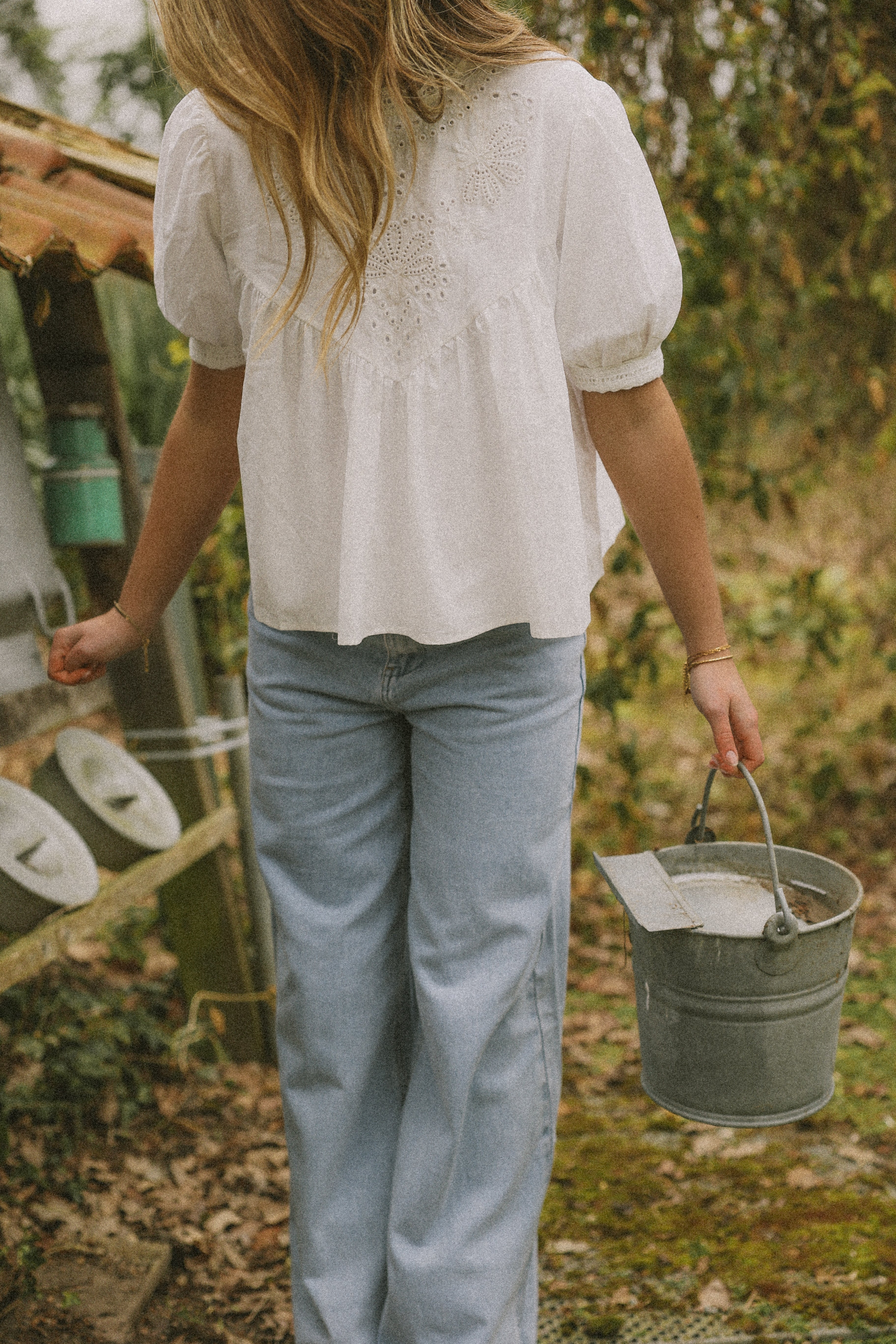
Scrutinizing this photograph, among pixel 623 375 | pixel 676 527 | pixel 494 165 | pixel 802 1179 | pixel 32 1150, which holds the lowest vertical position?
pixel 802 1179

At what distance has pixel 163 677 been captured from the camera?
10.5 feet

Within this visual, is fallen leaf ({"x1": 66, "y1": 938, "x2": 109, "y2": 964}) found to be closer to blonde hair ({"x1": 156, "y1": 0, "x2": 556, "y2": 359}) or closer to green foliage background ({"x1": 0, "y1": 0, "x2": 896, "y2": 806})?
green foliage background ({"x1": 0, "y1": 0, "x2": 896, "y2": 806})

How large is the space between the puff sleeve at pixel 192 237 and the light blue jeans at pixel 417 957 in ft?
1.40

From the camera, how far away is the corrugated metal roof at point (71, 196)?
87.1 inches

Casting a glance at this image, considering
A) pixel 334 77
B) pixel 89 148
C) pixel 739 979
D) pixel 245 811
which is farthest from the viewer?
pixel 245 811

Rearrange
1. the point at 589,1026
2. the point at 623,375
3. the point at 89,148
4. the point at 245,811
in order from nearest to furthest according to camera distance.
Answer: the point at 623,375 → the point at 89,148 → the point at 245,811 → the point at 589,1026

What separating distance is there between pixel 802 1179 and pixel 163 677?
6.41 ft

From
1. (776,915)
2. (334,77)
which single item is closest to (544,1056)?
(776,915)

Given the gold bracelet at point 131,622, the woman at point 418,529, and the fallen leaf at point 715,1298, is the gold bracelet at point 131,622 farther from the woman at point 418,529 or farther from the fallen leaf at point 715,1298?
the fallen leaf at point 715,1298

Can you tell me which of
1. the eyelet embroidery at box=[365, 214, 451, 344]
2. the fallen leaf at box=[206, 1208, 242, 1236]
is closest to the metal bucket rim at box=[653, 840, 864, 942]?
the eyelet embroidery at box=[365, 214, 451, 344]

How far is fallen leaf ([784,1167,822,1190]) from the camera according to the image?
8.72 ft

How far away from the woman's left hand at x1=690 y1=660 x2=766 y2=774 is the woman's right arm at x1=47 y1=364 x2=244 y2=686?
2.53 feet

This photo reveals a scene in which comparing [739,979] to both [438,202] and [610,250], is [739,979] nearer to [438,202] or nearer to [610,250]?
[610,250]

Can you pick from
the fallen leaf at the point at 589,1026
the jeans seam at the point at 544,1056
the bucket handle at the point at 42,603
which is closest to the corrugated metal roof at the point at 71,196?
the bucket handle at the point at 42,603
